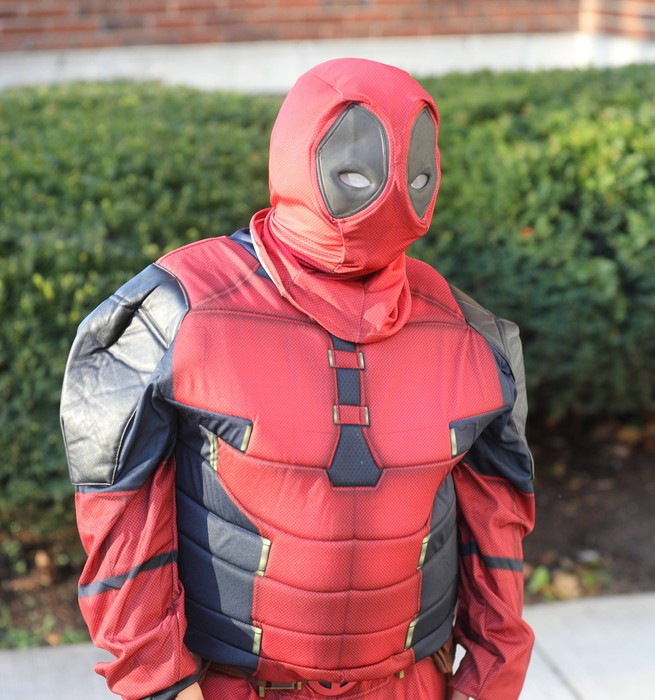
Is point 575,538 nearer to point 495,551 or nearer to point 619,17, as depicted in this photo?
point 495,551

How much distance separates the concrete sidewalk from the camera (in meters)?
3.19

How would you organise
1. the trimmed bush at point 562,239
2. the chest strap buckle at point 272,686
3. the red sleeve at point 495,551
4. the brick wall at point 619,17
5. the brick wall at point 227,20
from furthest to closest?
the brick wall at point 619,17
the brick wall at point 227,20
the trimmed bush at point 562,239
the red sleeve at point 495,551
the chest strap buckle at point 272,686

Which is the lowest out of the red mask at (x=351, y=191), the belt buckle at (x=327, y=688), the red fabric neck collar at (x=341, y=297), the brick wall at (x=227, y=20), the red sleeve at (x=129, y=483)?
the belt buckle at (x=327, y=688)

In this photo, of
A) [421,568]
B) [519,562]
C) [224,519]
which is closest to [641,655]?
[519,562]

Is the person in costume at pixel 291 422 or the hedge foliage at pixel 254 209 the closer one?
the person in costume at pixel 291 422

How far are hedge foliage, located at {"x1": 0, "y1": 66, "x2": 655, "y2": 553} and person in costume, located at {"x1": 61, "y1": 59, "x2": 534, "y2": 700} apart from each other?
1485mm

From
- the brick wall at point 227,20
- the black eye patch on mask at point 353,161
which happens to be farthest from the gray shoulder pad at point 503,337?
the brick wall at point 227,20

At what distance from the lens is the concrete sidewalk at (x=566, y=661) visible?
3.19m

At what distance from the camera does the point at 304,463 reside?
161 cm

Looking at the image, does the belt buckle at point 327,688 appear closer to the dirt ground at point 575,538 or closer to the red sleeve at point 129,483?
the red sleeve at point 129,483

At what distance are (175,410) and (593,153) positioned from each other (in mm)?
2849

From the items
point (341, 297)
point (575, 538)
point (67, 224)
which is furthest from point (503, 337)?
point (575, 538)

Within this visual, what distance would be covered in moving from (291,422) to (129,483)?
0.98ft

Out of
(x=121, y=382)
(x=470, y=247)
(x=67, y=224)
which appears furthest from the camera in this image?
(x=470, y=247)
